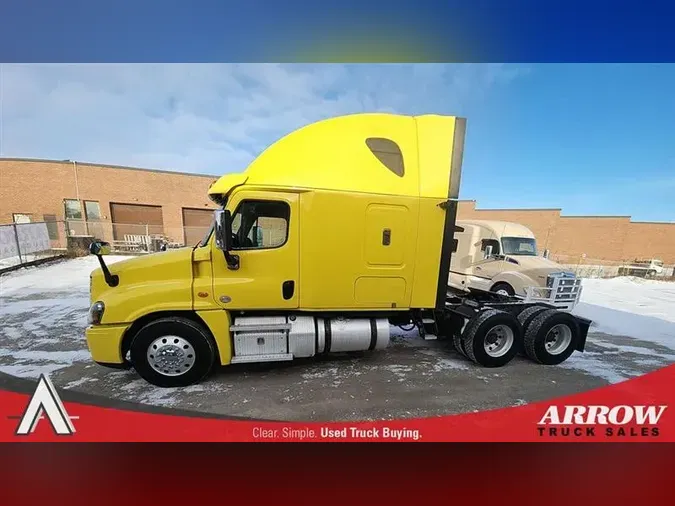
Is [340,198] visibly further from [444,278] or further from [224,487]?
[224,487]

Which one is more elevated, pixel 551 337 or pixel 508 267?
pixel 508 267

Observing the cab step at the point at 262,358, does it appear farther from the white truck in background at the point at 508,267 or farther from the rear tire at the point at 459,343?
the white truck in background at the point at 508,267

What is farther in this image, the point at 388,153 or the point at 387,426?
the point at 388,153

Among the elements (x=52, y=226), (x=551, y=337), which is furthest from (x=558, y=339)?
(x=52, y=226)

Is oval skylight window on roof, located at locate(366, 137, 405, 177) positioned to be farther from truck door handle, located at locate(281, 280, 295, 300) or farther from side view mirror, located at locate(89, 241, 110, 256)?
side view mirror, located at locate(89, 241, 110, 256)

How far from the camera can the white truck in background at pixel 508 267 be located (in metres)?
4.79

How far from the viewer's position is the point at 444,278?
2.71 m

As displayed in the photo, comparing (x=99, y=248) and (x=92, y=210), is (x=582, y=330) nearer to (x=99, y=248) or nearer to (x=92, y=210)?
(x=99, y=248)

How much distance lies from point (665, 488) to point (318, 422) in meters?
2.83

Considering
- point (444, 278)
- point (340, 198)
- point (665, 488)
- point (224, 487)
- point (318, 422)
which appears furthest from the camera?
point (444, 278)

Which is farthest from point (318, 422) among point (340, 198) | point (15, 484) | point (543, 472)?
point (15, 484)

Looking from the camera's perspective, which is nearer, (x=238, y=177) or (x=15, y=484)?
(x=15, y=484)

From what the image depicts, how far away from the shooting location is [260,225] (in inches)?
100

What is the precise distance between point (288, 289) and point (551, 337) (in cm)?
354
